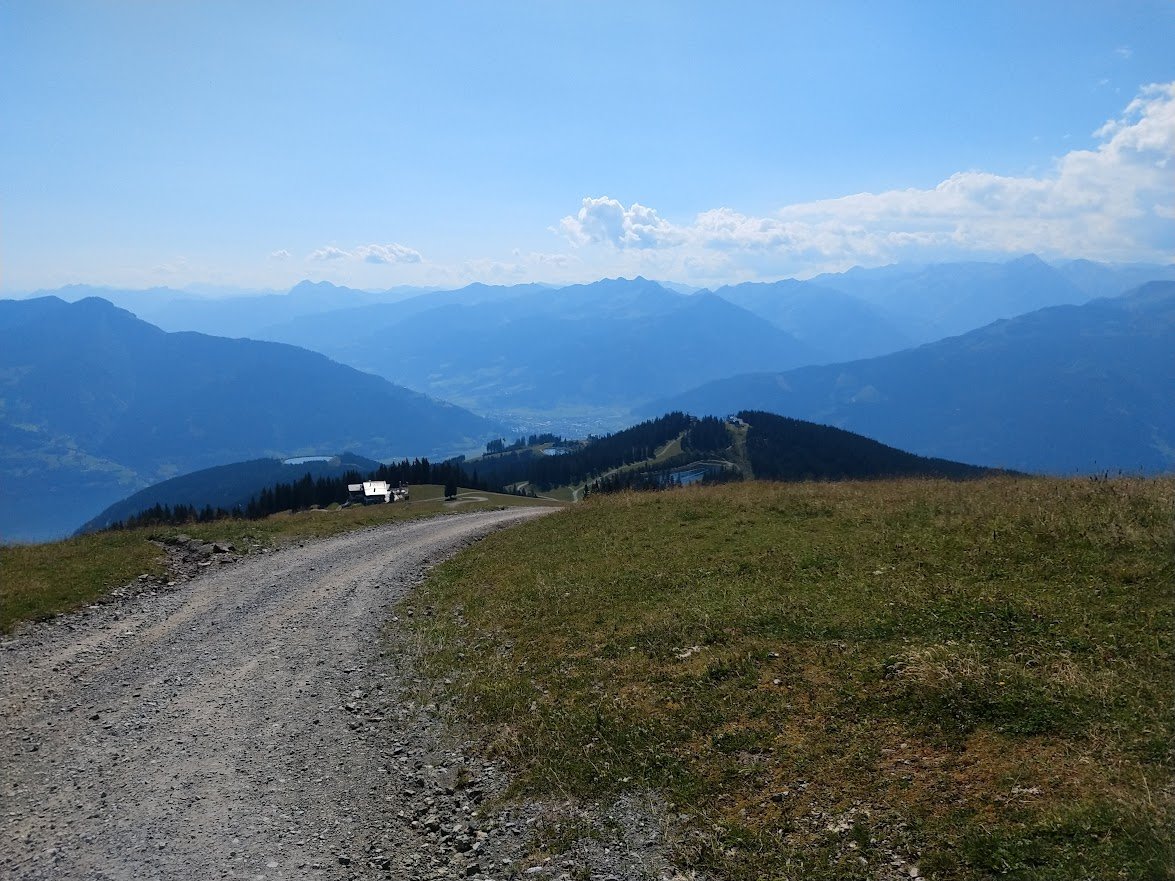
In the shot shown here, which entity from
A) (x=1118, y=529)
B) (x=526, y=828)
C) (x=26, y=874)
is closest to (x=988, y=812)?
(x=526, y=828)

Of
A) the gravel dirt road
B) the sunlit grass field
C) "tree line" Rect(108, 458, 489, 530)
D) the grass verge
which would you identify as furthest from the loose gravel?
"tree line" Rect(108, 458, 489, 530)

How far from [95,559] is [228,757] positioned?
18.5 metres

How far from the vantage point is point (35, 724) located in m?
12.8

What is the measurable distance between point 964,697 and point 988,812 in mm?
2266

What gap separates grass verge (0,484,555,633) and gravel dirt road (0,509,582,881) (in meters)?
1.58

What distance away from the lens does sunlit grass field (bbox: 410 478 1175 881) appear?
22.8ft

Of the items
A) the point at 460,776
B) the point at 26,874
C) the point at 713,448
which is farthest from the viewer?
the point at 713,448

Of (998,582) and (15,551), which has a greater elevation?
(15,551)

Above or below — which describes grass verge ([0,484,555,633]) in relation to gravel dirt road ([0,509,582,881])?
above

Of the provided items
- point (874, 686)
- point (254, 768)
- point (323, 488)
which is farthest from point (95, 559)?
point (323, 488)

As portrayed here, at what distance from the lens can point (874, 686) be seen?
9.88 m

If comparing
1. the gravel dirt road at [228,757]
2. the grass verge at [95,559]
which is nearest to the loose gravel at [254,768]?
the gravel dirt road at [228,757]

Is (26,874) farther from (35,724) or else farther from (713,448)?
(713,448)

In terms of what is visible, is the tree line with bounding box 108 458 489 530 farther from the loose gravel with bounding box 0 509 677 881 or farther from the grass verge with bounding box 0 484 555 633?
the loose gravel with bounding box 0 509 677 881
